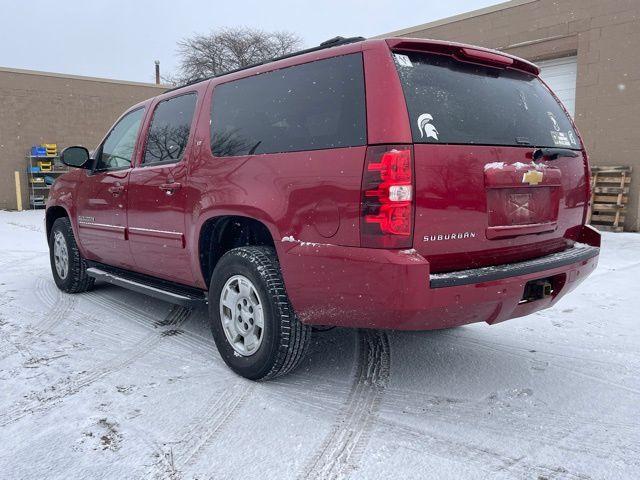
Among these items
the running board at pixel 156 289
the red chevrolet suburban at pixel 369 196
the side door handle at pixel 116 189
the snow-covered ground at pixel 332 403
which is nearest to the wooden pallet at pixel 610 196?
the snow-covered ground at pixel 332 403

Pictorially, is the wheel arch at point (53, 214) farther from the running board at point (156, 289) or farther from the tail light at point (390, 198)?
the tail light at point (390, 198)

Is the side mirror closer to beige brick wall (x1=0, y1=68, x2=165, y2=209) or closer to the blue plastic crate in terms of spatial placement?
the blue plastic crate

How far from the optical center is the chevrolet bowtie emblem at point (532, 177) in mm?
2746

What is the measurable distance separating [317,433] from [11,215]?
661 inches

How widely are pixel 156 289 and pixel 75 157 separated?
70.4 inches

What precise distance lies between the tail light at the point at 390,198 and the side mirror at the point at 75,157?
352cm

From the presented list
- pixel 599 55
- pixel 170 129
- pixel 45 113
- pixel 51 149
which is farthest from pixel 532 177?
pixel 45 113


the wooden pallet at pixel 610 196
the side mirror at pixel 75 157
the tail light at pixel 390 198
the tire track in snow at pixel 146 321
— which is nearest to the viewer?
the tail light at pixel 390 198

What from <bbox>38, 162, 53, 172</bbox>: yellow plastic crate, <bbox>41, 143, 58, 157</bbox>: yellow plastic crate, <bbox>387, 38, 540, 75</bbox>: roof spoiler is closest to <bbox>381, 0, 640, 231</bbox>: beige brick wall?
<bbox>387, 38, 540, 75</bbox>: roof spoiler

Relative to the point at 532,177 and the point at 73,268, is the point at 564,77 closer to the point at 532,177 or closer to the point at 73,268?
the point at 532,177

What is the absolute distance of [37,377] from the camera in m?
3.21

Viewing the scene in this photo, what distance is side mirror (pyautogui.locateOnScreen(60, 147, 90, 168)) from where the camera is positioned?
4.81 metres

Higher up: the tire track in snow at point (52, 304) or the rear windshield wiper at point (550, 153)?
the rear windshield wiper at point (550, 153)

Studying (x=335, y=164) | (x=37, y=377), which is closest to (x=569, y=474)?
(x=335, y=164)
